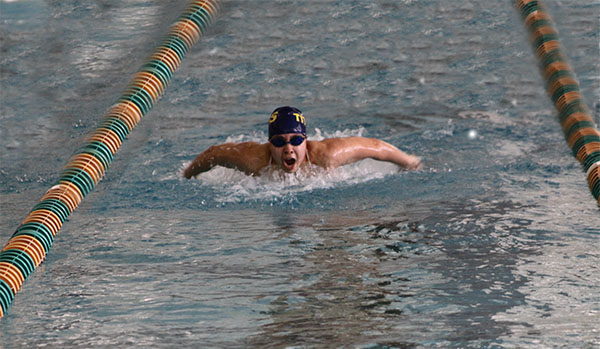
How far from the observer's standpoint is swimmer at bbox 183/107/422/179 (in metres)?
5.31

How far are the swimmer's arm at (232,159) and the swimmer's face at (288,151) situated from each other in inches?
5.2

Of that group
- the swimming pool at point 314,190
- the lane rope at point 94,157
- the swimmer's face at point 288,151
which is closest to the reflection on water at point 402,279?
the swimming pool at point 314,190

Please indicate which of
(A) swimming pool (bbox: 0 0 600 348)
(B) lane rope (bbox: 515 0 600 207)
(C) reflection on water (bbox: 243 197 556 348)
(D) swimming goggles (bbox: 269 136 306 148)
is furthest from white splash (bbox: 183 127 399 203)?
(B) lane rope (bbox: 515 0 600 207)

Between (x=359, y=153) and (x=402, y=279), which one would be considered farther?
(x=359, y=153)

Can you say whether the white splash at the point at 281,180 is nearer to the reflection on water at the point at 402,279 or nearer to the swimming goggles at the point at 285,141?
the swimming goggles at the point at 285,141

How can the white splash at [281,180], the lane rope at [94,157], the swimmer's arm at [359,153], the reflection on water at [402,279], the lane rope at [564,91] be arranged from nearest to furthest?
the reflection on water at [402,279]
the lane rope at [94,157]
the white splash at [281,180]
the lane rope at [564,91]
the swimmer's arm at [359,153]

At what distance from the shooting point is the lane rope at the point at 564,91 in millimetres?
5246

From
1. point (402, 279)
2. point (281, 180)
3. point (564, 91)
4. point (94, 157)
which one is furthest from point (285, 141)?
point (564, 91)

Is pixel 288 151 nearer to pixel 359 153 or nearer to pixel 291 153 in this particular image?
pixel 291 153

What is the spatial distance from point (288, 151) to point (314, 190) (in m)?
0.31

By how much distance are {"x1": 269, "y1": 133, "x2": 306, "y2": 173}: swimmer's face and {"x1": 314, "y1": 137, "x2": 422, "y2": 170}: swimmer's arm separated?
0.13 metres

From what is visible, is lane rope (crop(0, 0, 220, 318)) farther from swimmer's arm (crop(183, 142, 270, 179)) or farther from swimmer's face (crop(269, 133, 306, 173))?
swimmer's face (crop(269, 133, 306, 173))

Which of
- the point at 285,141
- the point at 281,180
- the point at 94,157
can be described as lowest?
the point at 281,180

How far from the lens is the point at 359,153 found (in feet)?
17.6
